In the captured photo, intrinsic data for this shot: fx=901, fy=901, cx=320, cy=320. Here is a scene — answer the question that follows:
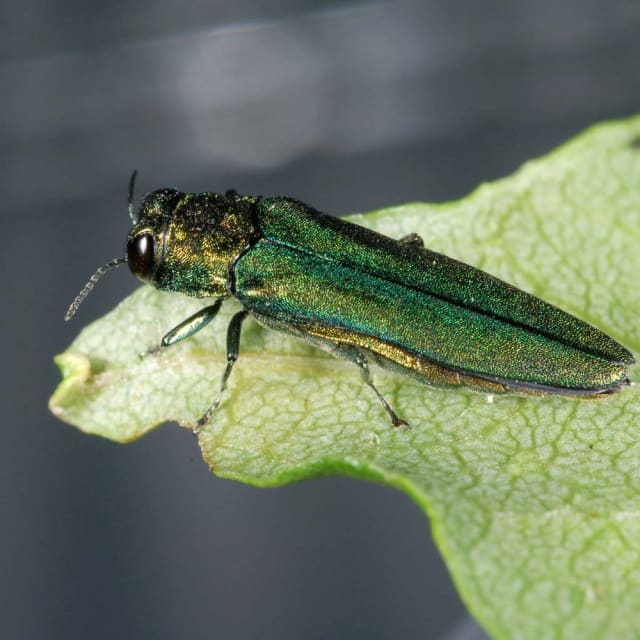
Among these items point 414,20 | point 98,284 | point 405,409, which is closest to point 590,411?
point 405,409

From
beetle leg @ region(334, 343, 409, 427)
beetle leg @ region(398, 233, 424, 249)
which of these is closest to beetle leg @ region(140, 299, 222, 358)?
beetle leg @ region(334, 343, 409, 427)

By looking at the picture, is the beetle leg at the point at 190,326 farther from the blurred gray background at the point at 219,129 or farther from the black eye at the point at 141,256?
the blurred gray background at the point at 219,129

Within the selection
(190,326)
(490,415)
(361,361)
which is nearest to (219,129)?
(190,326)

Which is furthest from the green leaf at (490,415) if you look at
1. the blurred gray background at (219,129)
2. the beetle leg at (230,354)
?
the blurred gray background at (219,129)

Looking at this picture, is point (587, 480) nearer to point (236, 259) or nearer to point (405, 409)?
point (405, 409)

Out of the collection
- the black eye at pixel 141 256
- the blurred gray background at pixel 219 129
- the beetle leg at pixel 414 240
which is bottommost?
the beetle leg at pixel 414 240

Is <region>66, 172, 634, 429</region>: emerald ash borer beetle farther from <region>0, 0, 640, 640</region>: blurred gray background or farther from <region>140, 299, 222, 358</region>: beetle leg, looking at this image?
<region>0, 0, 640, 640</region>: blurred gray background
